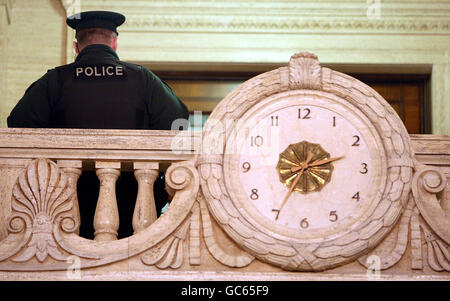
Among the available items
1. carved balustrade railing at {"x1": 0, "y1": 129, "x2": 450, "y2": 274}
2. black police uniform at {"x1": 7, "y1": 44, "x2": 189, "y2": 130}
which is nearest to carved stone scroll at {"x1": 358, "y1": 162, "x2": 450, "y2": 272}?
carved balustrade railing at {"x1": 0, "y1": 129, "x2": 450, "y2": 274}

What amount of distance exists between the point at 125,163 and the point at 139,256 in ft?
1.89

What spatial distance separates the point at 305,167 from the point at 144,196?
0.92 m

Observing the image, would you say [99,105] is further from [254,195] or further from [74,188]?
[254,195]

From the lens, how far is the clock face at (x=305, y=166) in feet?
26.7

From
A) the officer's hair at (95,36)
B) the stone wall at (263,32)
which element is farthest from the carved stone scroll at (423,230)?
the stone wall at (263,32)

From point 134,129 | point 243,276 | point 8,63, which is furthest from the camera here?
point 8,63

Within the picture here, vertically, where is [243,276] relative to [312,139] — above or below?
below

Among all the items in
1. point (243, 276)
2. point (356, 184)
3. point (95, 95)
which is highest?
point (95, 95)

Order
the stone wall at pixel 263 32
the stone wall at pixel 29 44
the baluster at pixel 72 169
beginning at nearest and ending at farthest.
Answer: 1. the baluster at pixel 72 169
2. the stone wall at pixel 29 44
3. the stone wall at pixel 263 32

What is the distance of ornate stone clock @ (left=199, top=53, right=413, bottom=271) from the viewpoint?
8039 mm

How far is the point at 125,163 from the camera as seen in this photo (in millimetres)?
8289

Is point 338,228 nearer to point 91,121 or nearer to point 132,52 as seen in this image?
point 91,121

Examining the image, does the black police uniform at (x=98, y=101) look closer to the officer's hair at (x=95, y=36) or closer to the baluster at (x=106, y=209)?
the officer's hair at (x=95, y=36)

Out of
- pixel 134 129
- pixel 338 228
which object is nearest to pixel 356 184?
pixel 338 228
